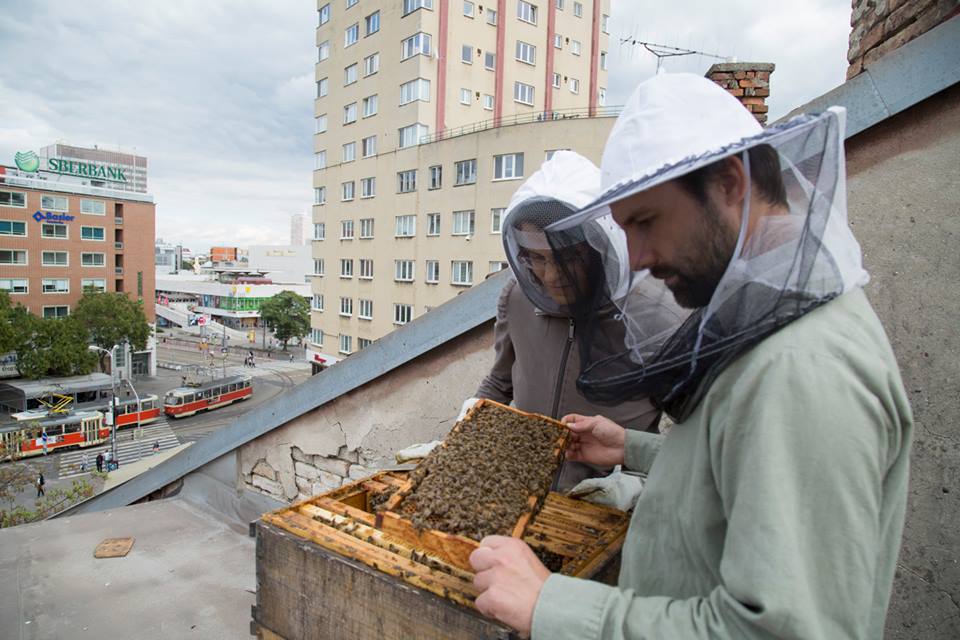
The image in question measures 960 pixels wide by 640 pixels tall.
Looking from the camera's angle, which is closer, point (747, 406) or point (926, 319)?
point (747, 406)

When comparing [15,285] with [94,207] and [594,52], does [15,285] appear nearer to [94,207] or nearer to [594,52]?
[94,207]

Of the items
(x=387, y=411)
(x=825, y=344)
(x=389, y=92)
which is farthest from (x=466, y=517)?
(x=389, y=92)

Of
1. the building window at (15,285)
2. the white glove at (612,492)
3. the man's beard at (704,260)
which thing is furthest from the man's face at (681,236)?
the building window at (15,285)

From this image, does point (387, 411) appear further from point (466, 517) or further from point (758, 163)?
point (758, 163)

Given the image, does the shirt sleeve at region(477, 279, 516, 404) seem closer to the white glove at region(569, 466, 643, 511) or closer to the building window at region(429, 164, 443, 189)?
the white glove at region(569, 466, 643, 511)

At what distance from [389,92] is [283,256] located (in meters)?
55.7

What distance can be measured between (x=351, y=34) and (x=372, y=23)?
67.6 inches

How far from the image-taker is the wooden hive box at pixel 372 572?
1.15 metres

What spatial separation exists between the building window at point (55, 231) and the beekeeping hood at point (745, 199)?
4009cm

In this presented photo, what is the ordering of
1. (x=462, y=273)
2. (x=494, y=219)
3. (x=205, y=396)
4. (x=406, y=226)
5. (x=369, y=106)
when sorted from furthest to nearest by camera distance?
(x=205, y=396) < (x=369, y=106) < (x=406, y=226) < (x=462, y=273) < (x=494, y=219)

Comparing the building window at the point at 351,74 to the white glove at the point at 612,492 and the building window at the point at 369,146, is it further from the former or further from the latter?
the white glove at the point at 612,492

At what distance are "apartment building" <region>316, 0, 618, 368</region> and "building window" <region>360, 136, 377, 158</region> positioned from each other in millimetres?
46

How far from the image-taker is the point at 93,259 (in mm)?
34062

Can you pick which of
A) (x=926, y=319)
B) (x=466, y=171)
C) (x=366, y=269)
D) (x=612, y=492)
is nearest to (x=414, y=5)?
(x=466, y=171)
